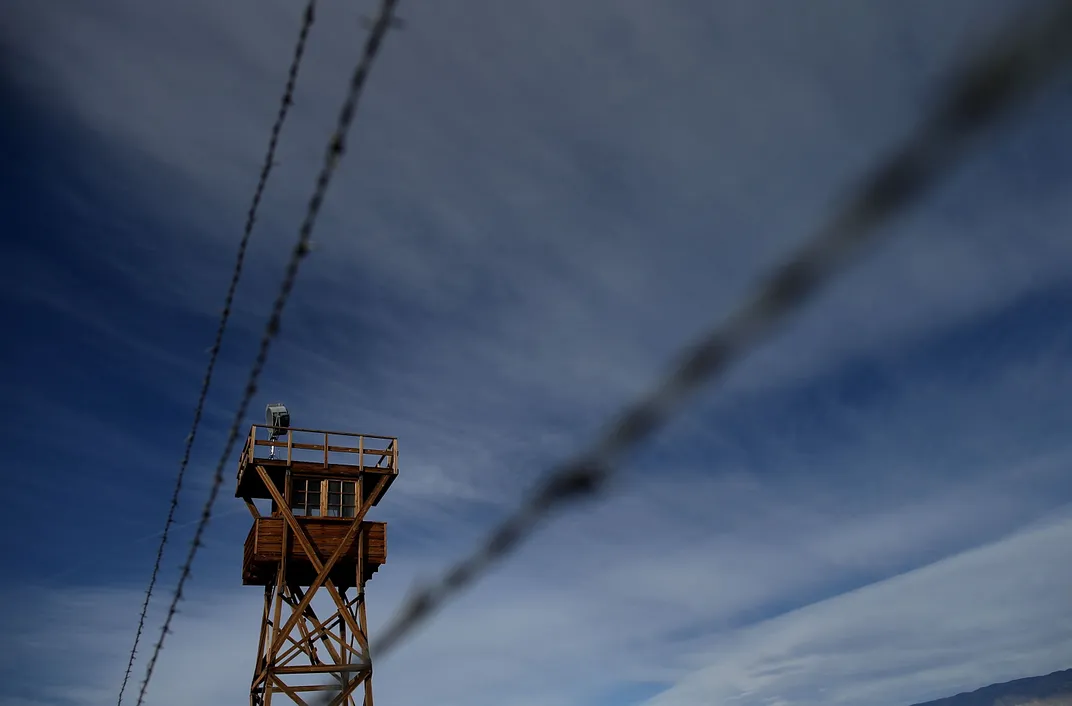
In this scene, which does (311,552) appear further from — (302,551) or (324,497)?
(324,497)

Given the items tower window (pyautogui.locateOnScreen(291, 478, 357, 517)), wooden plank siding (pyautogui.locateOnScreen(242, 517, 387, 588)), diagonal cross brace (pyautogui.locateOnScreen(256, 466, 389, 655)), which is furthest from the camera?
tower window (pyautogui.locateOnScreen(291, 478, 357, 517))

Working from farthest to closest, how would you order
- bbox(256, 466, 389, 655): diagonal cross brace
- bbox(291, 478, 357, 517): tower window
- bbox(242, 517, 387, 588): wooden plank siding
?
bbox(291, 478, 357, 517): tower window → bbox(242, 517, 387, 588): wooden plank siding → bbox(256, 466, 389, 655): diagonal cross brace

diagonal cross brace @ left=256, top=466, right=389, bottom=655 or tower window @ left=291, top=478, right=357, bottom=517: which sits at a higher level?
tower window @ left=291, top=478, right=357, bottom=517

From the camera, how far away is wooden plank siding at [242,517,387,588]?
82.9ft

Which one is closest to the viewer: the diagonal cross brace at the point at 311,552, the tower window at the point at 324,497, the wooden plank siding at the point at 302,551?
the diagonal cross brace at the point at 311,552

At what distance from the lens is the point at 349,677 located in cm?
2442

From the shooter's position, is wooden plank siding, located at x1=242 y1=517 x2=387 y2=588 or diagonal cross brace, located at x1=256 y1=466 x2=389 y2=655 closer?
diagonal cross brace, located at x1=256 y1=466 x2=389 y2=655

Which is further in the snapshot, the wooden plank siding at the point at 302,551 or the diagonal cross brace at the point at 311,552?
the wooden plank siding at the point at 302,551

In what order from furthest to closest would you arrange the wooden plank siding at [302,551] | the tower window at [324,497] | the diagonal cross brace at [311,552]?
the tower window at [324,497] → the wooden plank siding at [302,551] → the diagonal cross brace at [311,552]

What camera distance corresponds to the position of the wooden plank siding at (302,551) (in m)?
25.3

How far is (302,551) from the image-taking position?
25.6 m

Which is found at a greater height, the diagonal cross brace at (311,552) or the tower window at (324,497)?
the tower window at (324,497)

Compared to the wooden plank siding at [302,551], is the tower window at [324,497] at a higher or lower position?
higher

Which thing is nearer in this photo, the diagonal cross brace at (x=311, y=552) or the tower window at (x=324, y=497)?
the diagonal cross brace at (x=311, y=552)
